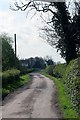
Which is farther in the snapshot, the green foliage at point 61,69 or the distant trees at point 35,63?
the distant trees at point 35,63

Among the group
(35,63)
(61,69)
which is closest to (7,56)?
(61,69)

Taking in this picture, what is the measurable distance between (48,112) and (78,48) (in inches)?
828

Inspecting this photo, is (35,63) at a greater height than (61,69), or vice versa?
(61,69)

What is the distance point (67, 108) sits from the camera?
15.5 metres

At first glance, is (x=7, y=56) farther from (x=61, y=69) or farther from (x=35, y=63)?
(x=35, y=63)

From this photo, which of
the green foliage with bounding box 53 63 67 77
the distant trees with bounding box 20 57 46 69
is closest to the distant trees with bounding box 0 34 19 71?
the green foliage with bounding box 53 63 67 77

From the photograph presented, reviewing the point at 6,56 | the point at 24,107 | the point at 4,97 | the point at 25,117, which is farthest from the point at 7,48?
the point at 25,117

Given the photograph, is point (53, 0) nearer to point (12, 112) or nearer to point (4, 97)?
point (4, 97)

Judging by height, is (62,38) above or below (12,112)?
above

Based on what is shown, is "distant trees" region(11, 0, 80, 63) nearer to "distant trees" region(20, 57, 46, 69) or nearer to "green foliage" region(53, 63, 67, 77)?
"green foliage" region(53, 63, 67, 77)

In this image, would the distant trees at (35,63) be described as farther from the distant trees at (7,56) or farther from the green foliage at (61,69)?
the green foliage at (61,69)

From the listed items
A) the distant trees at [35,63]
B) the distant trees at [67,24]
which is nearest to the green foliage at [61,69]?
the distant trees at [67,24]

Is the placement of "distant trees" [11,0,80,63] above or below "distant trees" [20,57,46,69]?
above

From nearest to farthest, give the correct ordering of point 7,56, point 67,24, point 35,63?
point 67,24 < point 7,56 < point 35,63
